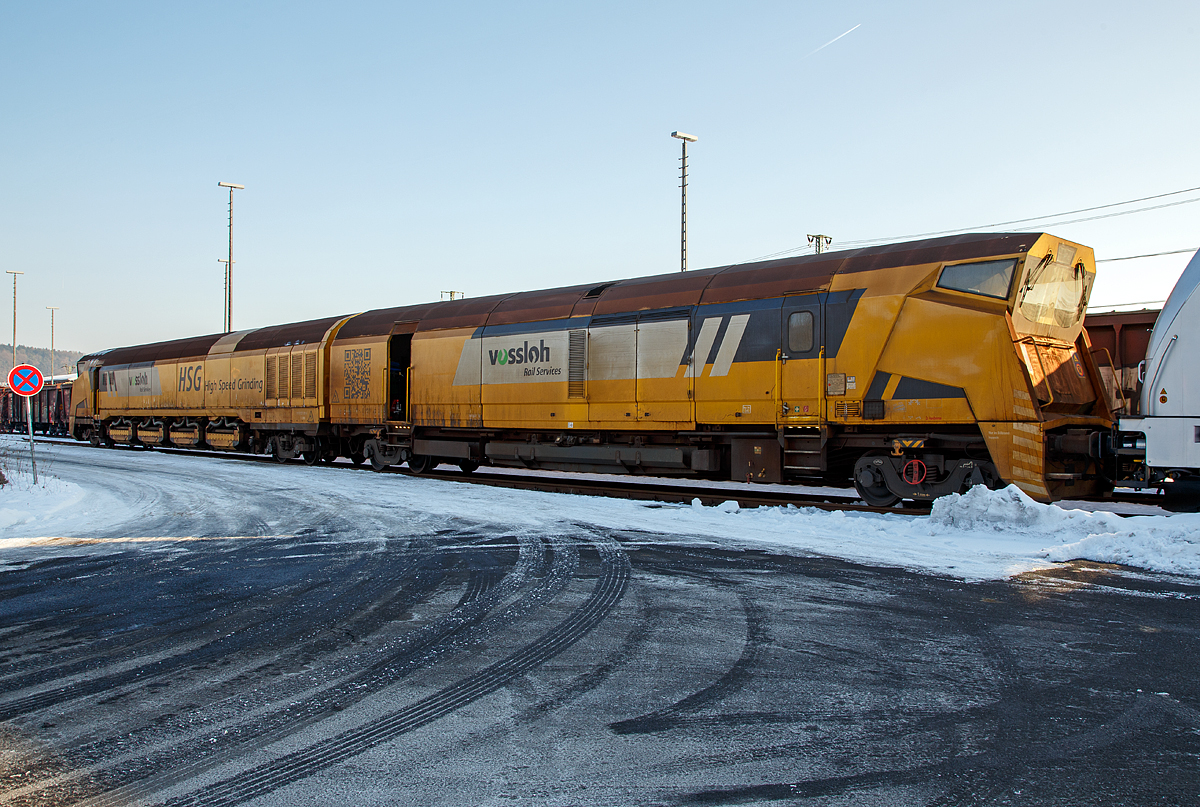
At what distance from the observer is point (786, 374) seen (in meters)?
11.8

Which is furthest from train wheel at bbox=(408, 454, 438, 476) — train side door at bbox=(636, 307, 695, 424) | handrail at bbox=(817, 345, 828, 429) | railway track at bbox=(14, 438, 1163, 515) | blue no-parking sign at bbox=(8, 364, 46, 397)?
handrail at bbox=(817, 345, 828, 429)

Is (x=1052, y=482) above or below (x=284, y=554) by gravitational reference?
above

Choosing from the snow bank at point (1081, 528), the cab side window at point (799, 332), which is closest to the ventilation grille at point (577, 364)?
the cab side window at point (799, 332)

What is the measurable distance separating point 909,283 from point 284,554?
28.1ft

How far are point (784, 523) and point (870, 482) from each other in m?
2.27

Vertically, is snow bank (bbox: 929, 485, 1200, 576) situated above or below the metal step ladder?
below

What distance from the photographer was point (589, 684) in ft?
14.0

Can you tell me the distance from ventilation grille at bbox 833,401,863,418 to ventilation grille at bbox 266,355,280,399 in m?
15.7

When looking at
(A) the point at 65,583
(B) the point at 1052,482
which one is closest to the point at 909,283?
(B) the point at 1052,482

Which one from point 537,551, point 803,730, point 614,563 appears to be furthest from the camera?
A: point 537,551

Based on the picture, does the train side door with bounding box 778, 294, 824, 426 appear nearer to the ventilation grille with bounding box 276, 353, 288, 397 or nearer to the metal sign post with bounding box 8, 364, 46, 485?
the ventilation grille with bounding box 276, 353, 288, 397

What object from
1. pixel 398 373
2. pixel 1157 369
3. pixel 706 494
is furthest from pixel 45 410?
pixel 1157 369

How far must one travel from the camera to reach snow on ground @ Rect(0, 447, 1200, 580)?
24.8 ft

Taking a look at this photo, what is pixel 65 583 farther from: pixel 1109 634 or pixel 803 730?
pixel 1109 634
